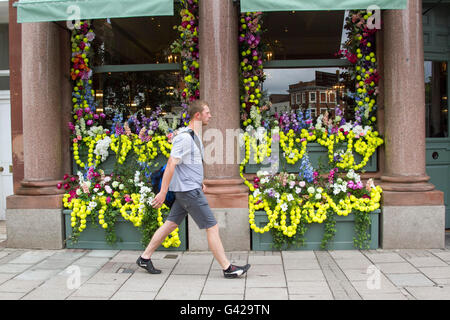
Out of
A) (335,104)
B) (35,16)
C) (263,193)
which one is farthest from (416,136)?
(35,16)

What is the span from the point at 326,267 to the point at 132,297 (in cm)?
222

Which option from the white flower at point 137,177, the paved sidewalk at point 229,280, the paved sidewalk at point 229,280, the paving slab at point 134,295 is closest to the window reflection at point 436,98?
the paved sidewalk at point 229,280

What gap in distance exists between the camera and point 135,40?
698 centimetres

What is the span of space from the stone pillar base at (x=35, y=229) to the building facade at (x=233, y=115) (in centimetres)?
1

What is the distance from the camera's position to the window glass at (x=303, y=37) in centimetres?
665

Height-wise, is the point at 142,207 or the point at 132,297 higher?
the point at 142,207

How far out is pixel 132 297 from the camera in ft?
13.8

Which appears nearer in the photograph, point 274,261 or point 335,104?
point 274,261

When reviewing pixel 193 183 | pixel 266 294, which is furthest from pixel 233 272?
pixel 193 183

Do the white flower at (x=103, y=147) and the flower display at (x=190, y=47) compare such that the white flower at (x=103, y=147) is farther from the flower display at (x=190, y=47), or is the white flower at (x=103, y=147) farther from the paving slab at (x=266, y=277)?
the paving slab at (x=266, y=277)

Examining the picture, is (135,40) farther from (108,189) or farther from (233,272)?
(233,272)

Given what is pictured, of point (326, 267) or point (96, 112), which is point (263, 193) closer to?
point (326, 267)

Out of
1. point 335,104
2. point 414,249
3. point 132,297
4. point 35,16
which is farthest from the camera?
point 335,104

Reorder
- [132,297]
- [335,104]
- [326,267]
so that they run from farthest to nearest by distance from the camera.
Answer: [335,104] < [326,267] < [132,297]
